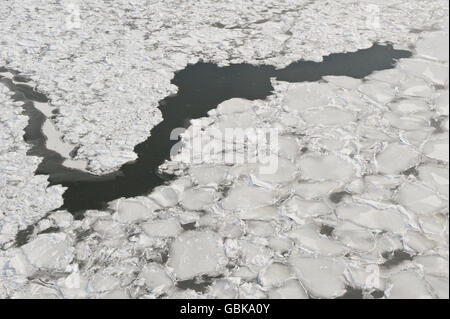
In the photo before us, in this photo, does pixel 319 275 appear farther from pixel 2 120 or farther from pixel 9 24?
pixel 9 24

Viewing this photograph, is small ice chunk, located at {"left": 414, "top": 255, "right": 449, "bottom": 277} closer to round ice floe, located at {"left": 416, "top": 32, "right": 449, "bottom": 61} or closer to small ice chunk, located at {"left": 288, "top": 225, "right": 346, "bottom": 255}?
small ice chunk, located at {"left": 288, "top": 225, "right": 346, "bottom": 255}

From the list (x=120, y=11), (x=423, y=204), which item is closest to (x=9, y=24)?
(x=120, y=11)

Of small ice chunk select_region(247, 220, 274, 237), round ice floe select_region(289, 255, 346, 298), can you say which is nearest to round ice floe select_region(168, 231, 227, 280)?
small ice chunk select_region(247, 220, 274, 237)

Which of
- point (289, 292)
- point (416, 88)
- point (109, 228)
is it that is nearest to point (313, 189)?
point (289, 292)

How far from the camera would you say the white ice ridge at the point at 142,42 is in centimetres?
229

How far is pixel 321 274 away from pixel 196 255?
18.3 inches

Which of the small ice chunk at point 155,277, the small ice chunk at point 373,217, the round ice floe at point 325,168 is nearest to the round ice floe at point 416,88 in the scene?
the round ice floe at point 325,168

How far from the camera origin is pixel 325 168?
1.96 meters

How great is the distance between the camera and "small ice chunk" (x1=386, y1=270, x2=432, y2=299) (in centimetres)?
139

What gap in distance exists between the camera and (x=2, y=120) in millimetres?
2281

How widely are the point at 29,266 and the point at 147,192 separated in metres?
Result: 0.55

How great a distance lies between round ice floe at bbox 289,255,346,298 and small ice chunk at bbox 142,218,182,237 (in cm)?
47

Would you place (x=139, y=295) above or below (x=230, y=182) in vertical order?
below

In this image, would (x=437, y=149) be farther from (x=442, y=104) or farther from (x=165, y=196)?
(x=165, y=196)
